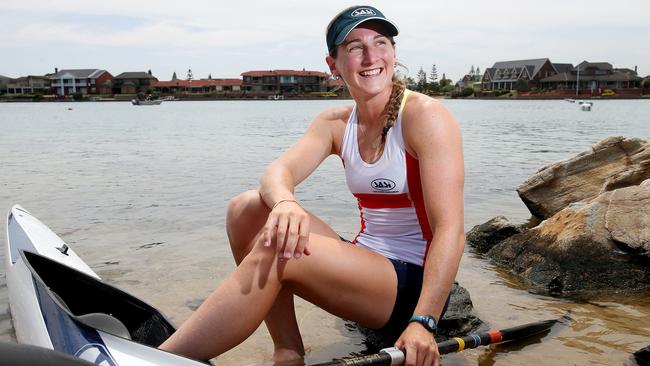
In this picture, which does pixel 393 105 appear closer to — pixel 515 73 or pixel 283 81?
pixel 515 73

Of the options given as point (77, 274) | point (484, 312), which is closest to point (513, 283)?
point (484, 312)

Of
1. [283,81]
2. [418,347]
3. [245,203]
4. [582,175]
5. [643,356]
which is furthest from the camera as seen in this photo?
[283,81]

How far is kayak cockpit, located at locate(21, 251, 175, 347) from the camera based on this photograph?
361 centimetres

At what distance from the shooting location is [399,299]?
3.28 metres

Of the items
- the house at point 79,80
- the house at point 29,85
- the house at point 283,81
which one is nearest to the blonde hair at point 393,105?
the house at point 283,81

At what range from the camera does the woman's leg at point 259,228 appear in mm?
3506

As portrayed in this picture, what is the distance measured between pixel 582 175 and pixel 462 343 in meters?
6.03

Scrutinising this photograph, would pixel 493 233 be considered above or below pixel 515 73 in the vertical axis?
below

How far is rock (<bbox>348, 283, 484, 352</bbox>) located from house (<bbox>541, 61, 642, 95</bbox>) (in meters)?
142

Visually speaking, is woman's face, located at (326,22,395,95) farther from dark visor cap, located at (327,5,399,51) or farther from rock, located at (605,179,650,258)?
rock, located at (605,179,650,258)

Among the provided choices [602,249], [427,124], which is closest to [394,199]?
[427,124]

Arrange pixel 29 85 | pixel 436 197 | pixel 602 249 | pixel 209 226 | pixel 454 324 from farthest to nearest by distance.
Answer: pixel 29 85, pixel 209 226, pixel 602 249, pixel 454 324, pixel 436 197

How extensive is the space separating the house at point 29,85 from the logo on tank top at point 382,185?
609 feet

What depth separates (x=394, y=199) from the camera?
3.49 m
